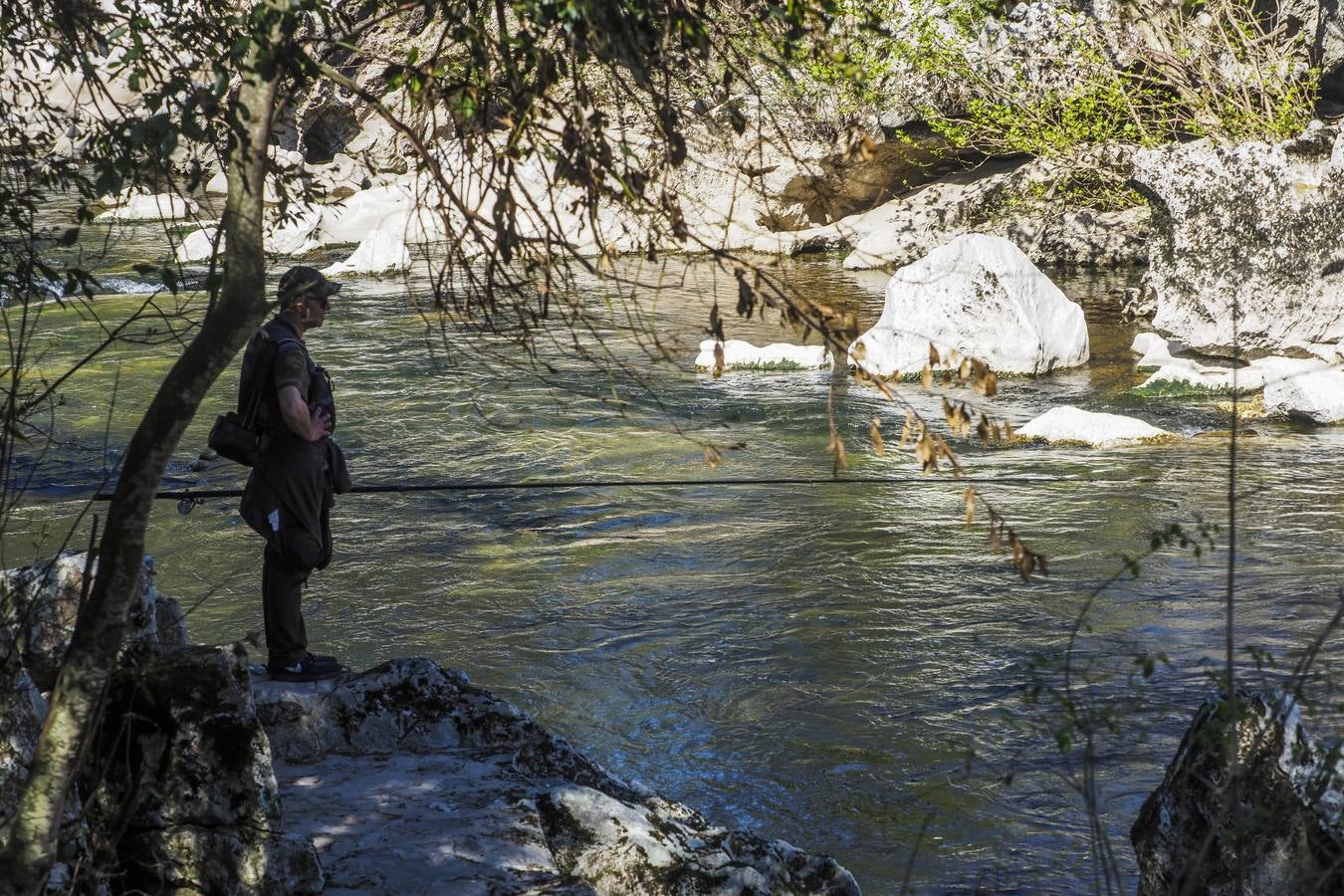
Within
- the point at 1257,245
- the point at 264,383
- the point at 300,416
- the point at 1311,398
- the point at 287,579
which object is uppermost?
the point at 1257,245

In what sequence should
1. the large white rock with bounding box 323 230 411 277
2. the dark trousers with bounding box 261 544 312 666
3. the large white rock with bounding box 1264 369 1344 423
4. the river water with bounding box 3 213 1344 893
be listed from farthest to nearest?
1. the large white rock with bounding box 323 230 411 277
2. the large white rock with bounding box 1264 369 1344 423
3. the river water with bounding box 3 213 1344 893
4. the dark trousers with bounding box 261 544 312 666

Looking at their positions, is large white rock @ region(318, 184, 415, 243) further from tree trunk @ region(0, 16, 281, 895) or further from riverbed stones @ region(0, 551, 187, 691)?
tree trunk @ region(0, 16, 281, 895)

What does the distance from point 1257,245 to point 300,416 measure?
1118cm

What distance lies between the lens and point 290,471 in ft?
16.4

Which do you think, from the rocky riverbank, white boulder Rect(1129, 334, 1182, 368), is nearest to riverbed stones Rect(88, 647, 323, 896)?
the rocky riverbank

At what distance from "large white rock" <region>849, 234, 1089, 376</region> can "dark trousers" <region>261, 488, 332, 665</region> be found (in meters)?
8.24

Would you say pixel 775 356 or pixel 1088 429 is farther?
pixel 775 356

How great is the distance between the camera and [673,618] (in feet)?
23.5

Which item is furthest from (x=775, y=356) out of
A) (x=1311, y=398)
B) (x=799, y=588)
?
(x=799, y=588)

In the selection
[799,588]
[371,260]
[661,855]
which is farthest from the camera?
[371,260]

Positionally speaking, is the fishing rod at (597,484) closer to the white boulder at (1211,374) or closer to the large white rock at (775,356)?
the white boulder at (1211,374)

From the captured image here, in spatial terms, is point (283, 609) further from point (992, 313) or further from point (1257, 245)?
point (1257, 245)

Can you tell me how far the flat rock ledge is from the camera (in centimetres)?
355

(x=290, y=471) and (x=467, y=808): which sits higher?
(x=290, y=471)
